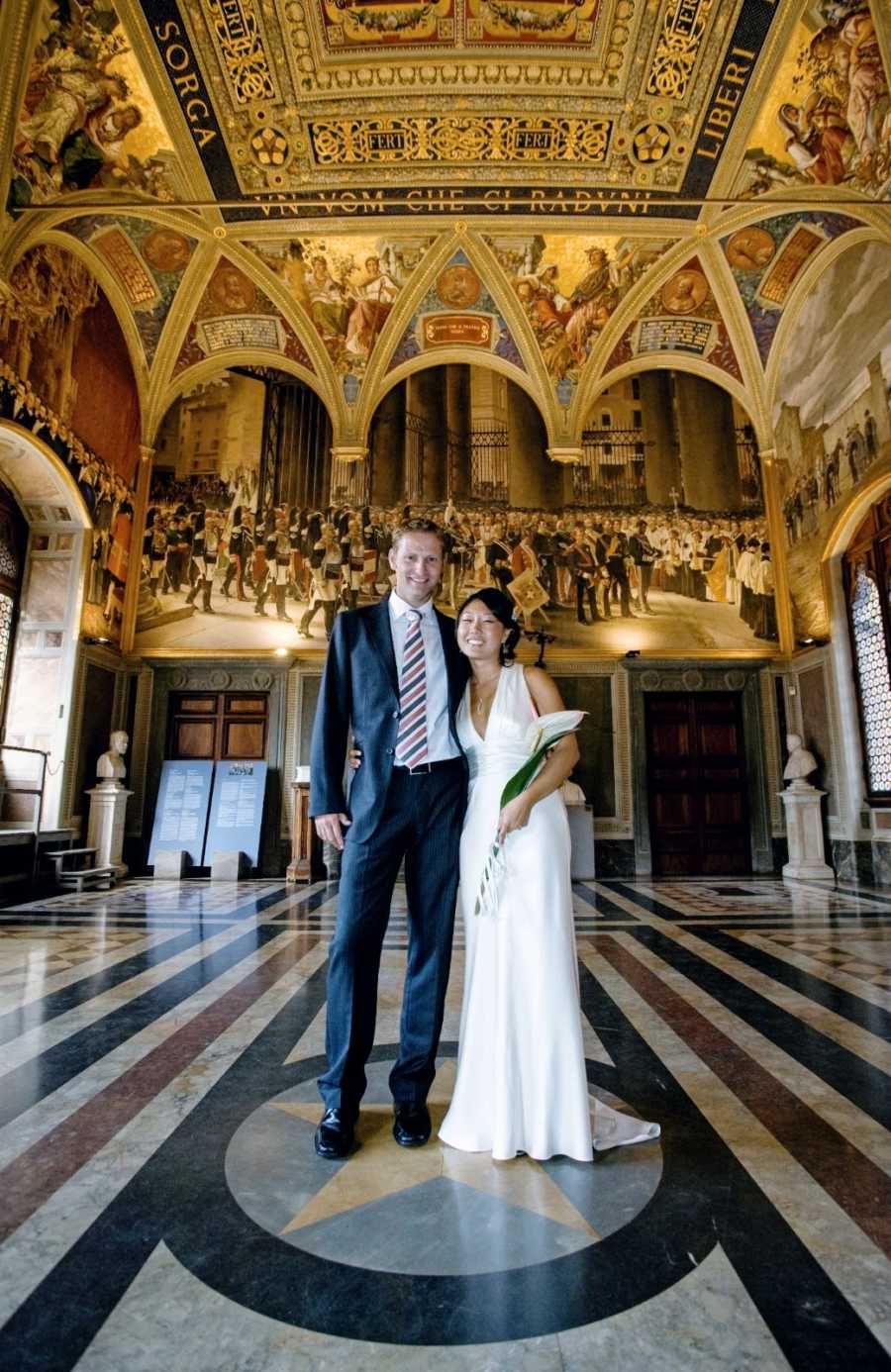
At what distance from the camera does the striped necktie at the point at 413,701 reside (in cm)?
212

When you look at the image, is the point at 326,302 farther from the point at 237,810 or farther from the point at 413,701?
the point at 413,701

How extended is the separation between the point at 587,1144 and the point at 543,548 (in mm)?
10799

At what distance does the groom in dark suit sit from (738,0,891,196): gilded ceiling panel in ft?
31.0

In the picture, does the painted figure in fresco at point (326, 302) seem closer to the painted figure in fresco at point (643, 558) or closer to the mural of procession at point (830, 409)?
the painted figure in fresco at point (643, 558)

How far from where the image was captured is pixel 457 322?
12000mm

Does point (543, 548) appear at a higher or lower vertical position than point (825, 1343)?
higher

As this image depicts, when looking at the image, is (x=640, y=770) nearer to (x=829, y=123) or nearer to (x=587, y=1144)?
(x=829, y=123)

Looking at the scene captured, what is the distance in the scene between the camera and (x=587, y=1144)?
6.04 feet

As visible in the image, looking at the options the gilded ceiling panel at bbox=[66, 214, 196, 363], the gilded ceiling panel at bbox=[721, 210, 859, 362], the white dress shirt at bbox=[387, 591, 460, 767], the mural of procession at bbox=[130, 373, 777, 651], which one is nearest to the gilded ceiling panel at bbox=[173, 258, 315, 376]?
the gilded ceiling panel at bbox=[66, 214, 196, 363]

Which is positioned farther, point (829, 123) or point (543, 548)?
point (543, 548)

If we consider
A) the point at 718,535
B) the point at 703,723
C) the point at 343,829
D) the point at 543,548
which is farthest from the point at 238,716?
the point at 343,829

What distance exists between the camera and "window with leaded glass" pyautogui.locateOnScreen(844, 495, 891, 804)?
30.4ft

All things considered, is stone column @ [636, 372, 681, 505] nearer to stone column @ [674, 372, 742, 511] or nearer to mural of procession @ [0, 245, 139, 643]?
stone column @ [674, 372, 742, 511]

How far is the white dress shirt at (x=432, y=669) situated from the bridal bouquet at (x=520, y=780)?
0.27 meters
